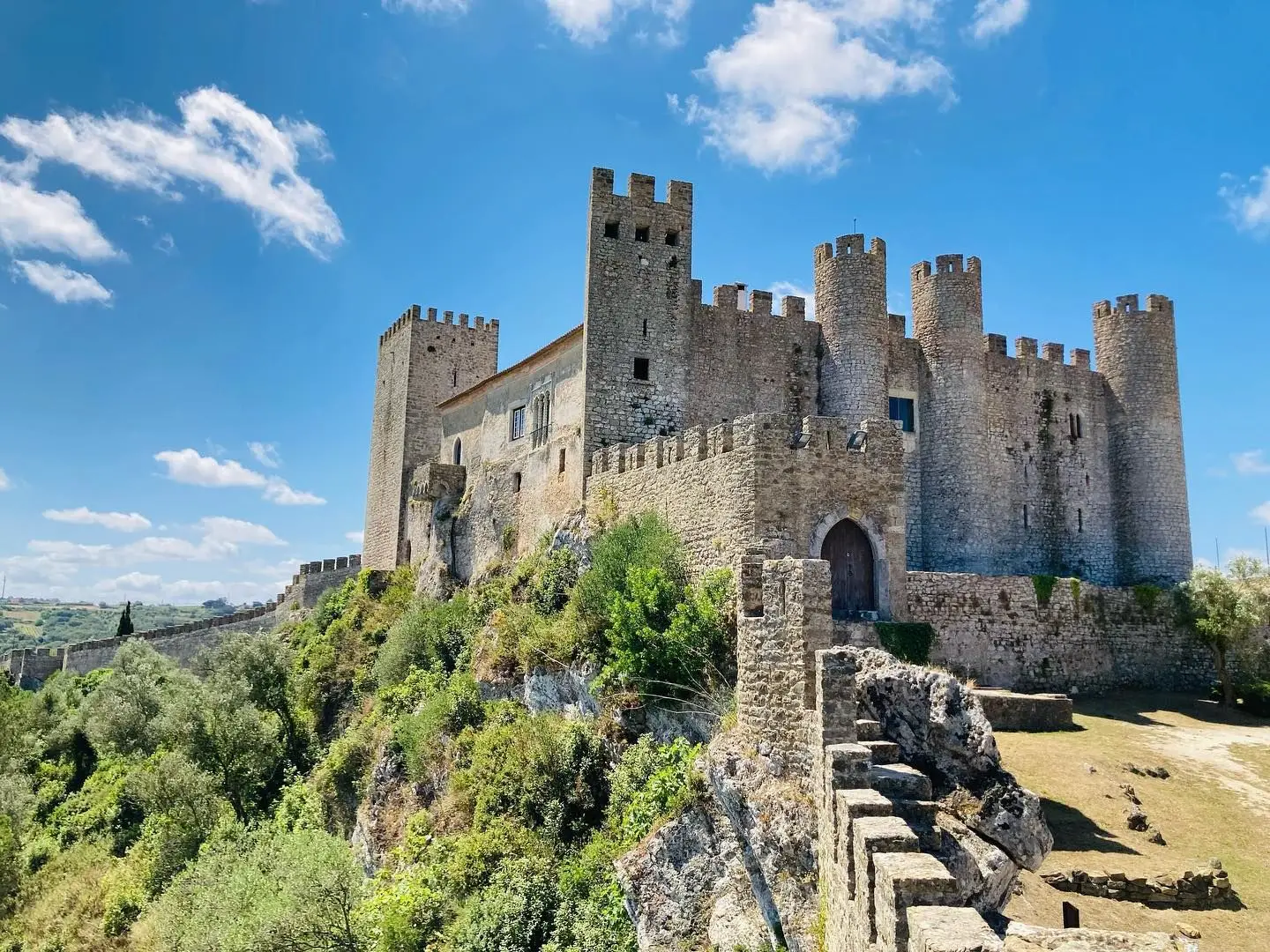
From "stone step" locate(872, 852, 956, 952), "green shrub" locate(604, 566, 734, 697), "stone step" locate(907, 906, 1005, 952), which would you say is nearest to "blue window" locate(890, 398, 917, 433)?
"green shrub" locate(604, 566, 734, 697)

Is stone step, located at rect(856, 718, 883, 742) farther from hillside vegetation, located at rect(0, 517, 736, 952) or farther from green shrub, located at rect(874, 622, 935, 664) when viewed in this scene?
green shrub, located at rect(874, 622, 935, 664)

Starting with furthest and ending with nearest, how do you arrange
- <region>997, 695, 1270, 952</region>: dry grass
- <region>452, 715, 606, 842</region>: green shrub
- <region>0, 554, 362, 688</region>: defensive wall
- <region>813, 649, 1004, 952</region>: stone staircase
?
<region>0, 554, 362, 688</region>: defensive wall → <region>452, 715, 606, 842</region>: green shrub → <region>997, 695, 1270, 952</region>: dry grass → <region>813, 649, 1004, 952</region>: stone staircase

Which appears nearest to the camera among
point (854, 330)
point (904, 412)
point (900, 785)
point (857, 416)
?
point (900, 785)

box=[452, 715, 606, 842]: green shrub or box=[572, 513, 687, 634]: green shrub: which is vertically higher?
box=[572, 513, 687, 634]: green shrub

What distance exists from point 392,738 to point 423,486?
46.6ft

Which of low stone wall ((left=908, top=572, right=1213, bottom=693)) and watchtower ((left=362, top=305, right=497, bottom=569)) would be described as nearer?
low stone wall ((left=908, top=572, right=1213, bottom=693))

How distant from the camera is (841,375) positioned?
28.9 meters

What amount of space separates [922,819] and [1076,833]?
6.28 m

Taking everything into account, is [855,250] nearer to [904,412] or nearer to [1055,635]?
[904,412]

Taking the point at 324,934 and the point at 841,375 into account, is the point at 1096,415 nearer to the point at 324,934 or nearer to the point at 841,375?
the point at 841,375

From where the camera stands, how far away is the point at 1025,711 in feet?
66.7

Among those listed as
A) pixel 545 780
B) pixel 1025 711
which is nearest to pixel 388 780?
pixel 545 780

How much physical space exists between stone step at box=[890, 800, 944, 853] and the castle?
967 cm

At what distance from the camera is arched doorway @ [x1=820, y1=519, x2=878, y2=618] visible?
19.7 metres
